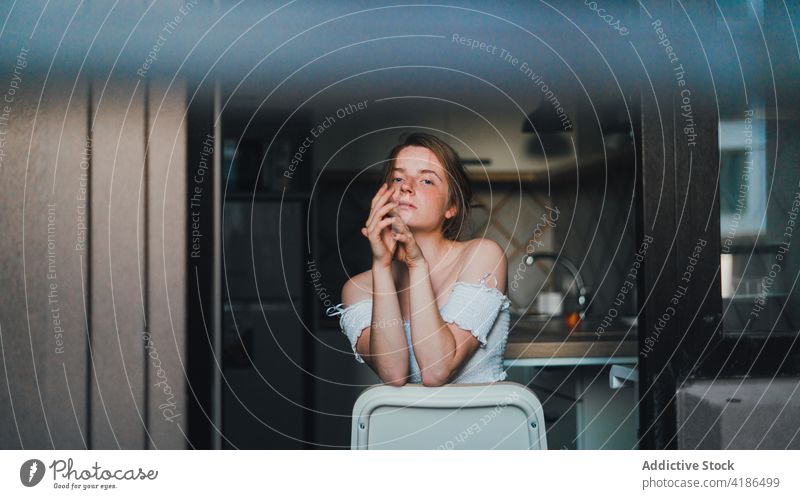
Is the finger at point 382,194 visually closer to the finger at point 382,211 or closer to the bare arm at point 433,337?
the finger at point 382,211

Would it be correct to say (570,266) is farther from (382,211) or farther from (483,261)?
(382,211)

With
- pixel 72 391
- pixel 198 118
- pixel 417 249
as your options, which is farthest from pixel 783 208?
pixel 72 391

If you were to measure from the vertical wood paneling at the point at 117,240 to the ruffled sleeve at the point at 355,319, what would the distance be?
0.96 feet

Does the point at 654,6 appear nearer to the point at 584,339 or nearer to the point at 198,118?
the point at 584,339

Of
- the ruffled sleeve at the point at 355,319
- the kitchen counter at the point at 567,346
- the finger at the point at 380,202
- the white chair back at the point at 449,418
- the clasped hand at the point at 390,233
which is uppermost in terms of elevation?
the finger at the point at 380,202

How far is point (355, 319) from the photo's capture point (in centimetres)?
112

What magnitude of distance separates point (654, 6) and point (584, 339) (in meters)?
0.53

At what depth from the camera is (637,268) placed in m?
1.10

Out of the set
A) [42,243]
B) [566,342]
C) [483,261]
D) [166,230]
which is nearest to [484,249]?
[483,261]

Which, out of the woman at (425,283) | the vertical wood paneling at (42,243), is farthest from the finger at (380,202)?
the vertical wood paneling at (42,243)

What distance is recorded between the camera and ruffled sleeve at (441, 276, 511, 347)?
3.61 feet

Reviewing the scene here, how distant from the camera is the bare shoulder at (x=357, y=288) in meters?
1.12

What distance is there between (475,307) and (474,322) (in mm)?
23

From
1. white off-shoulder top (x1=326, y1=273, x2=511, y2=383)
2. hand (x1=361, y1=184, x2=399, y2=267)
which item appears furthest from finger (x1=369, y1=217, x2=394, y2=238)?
white off-shoulder top (x1=326, y1=273, x2=511, y2=383)
